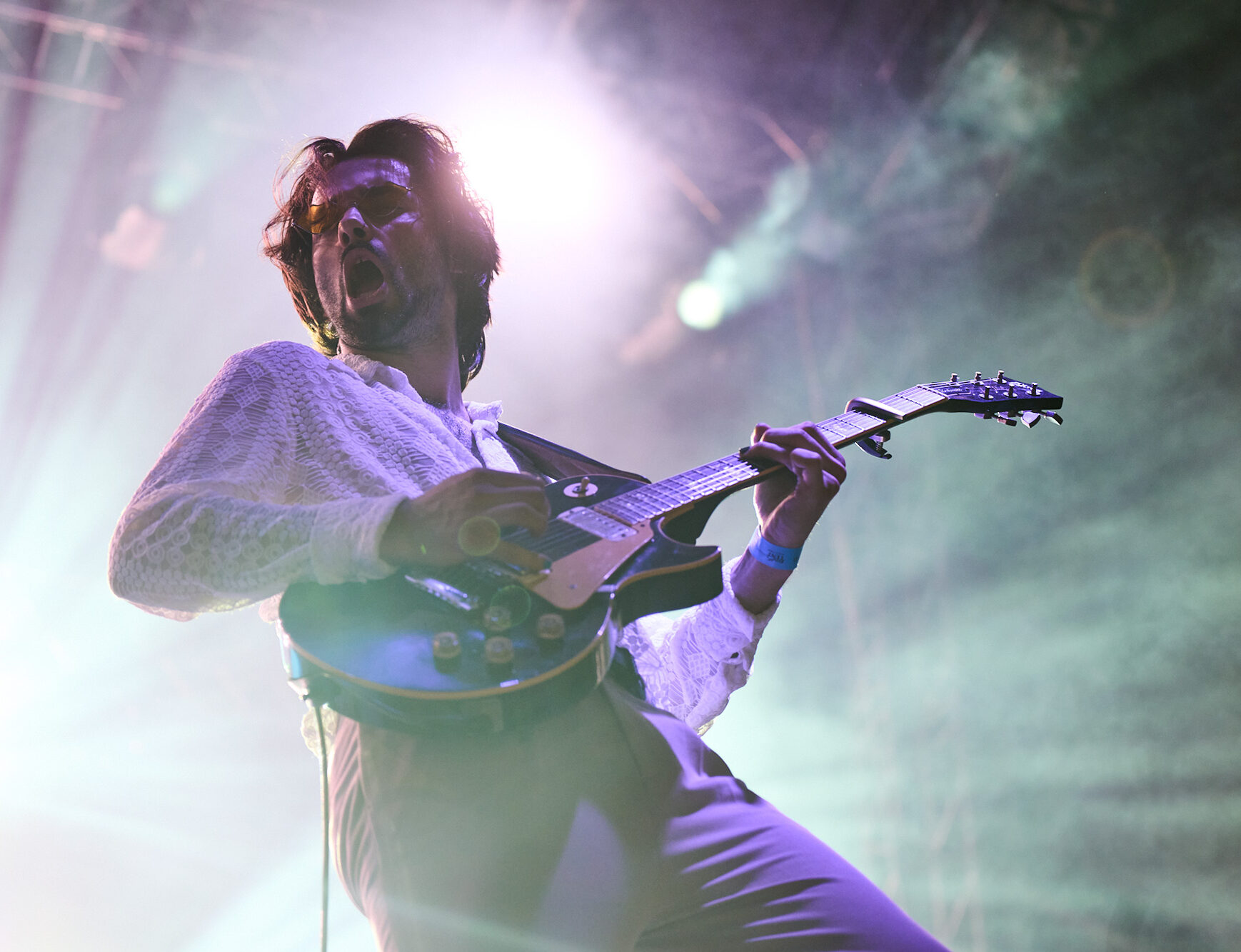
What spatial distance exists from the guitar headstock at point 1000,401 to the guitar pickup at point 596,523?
1371 millimetres

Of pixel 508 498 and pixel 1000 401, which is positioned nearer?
pixel 508 498

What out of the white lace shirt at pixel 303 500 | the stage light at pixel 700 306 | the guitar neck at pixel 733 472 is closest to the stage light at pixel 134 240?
the stage light at pixel 700 306

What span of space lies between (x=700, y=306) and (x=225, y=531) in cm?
456

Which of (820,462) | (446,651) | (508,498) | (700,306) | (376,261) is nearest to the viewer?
(446,651)

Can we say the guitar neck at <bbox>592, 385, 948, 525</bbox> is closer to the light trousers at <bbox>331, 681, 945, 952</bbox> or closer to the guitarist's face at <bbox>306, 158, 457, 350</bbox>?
the light trousers at <bbox>331, 681, 945, 952</bbox>

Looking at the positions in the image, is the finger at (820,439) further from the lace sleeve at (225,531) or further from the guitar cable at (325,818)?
the guitar cable at (325,818)

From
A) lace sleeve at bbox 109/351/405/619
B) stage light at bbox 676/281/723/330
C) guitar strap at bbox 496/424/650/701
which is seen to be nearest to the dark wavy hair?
guitar strap at bbox 496/424/650/701

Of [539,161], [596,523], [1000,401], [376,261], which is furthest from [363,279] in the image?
[539,161]

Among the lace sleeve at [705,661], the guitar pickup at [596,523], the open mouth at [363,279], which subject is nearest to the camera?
the guitar pickup at [596,523]

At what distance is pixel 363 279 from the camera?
92.7 inches

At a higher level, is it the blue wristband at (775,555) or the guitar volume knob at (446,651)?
the blue wristband at (775,555)

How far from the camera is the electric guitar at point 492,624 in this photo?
1256 millimetres

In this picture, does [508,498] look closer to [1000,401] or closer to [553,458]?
[553,458]

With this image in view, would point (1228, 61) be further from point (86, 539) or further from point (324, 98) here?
point (86, 539)
